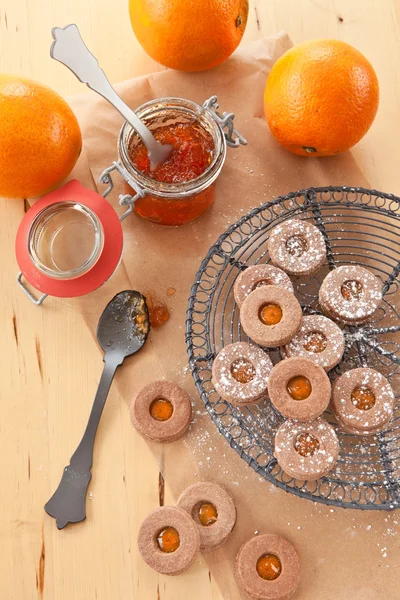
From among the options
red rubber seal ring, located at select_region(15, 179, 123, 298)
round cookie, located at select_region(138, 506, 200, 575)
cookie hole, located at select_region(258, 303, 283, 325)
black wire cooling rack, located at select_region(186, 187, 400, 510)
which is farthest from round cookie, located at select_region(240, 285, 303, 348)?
round cookie, located at select_region(138, 506, 200, 575)

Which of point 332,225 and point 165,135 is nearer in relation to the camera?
point 165,135

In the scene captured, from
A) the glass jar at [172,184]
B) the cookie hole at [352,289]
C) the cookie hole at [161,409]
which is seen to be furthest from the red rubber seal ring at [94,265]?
the cookie hole at [352,289]

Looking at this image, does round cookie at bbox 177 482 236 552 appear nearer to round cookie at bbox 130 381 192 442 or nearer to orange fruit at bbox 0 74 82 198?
round cookie at bbox 130 381 192 442

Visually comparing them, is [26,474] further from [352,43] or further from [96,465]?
[352,43]

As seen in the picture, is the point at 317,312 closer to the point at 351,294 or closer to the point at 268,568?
the point at 351,294

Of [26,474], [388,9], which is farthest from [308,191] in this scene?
[26,474]

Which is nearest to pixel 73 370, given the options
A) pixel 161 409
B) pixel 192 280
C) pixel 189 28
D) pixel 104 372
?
pixel 104 372

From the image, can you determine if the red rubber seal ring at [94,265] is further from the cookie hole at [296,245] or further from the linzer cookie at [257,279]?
the cookie hole at [296,245]
